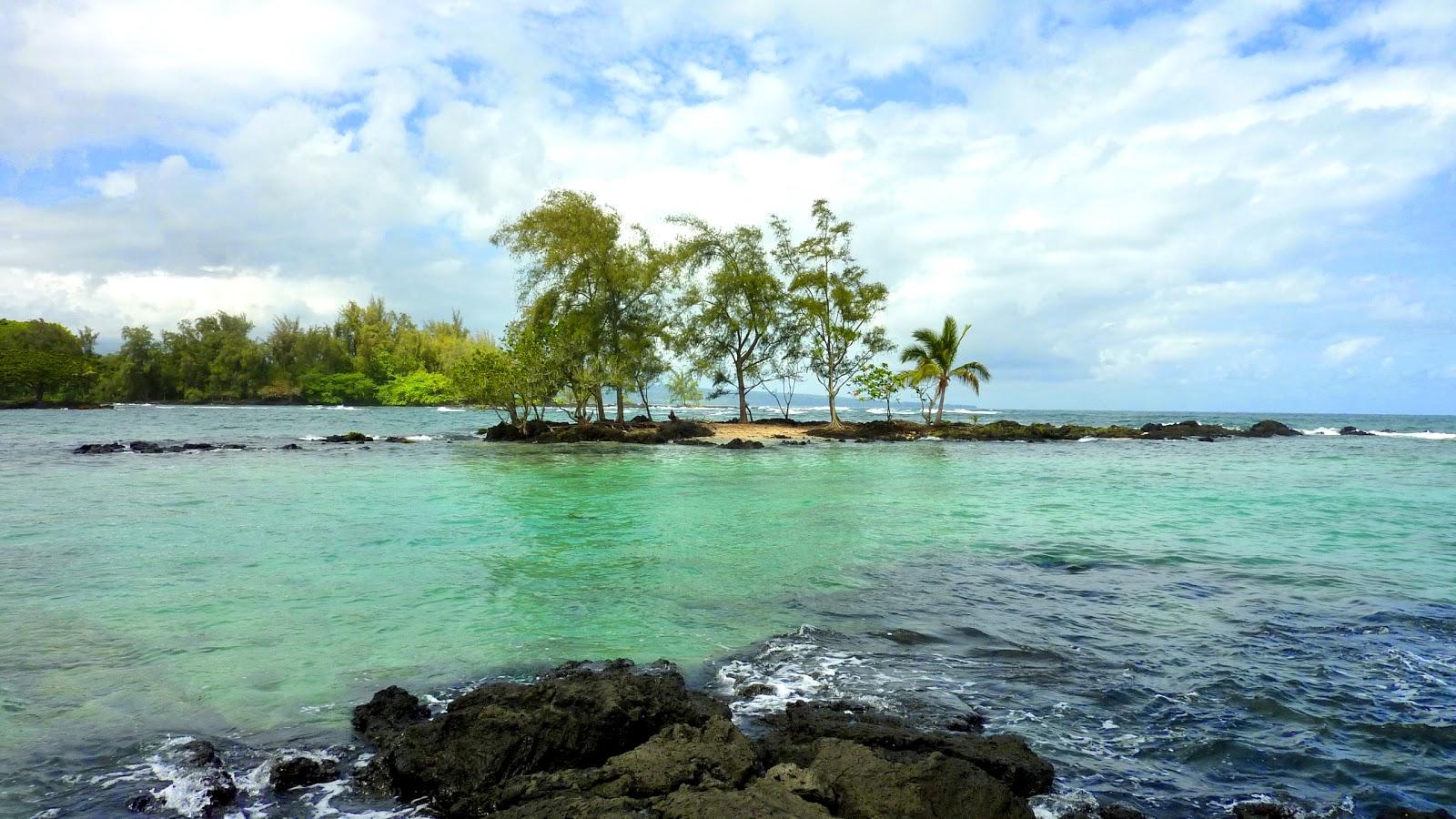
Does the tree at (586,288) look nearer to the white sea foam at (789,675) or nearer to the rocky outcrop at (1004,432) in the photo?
the rocky outcrop at (1004,432)

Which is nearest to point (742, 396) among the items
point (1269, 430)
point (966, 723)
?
point (1269, 430)

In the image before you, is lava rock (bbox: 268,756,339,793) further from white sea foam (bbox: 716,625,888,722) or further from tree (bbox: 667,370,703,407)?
tree (bbox: 667,370,703,407)

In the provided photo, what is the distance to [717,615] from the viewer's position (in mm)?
7594

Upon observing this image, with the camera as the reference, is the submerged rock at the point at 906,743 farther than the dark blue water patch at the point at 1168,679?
No

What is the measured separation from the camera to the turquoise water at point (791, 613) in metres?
4.73

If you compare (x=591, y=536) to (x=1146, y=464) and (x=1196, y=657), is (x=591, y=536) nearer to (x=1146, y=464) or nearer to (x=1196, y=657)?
(x=1196, y=657)

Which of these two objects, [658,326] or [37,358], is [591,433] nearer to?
[658,326]

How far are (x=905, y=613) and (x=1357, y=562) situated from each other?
708 centimetres

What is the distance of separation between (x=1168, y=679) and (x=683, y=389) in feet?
120

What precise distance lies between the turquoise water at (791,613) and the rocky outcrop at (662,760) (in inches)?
27.7

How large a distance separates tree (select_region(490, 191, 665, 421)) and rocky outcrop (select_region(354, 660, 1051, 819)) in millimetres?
31146

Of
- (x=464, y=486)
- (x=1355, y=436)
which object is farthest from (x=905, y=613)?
(x=1355, y=436)

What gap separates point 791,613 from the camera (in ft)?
25.2

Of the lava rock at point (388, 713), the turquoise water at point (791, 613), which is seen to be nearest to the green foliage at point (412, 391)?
the turquoise water at point (791, 613)
